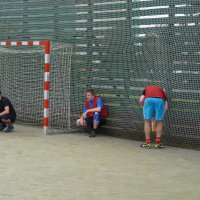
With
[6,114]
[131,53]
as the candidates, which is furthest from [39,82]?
[131,53]

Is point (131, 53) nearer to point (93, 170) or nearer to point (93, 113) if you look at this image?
point (93, 113)

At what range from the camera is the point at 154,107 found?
959cm

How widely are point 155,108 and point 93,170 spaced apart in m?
2.58

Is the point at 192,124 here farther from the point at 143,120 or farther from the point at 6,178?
the point at 6,178

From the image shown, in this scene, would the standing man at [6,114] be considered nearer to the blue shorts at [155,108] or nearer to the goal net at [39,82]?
the goal net at [39,82]

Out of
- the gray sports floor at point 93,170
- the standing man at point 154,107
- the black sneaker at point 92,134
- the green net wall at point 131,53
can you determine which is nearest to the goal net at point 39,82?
the green net wall at point 131,53

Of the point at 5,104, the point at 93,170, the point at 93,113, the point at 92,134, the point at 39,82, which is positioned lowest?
the point at 93,170

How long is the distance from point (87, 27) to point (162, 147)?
3554 mm

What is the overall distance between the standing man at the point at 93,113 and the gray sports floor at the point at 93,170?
464mm

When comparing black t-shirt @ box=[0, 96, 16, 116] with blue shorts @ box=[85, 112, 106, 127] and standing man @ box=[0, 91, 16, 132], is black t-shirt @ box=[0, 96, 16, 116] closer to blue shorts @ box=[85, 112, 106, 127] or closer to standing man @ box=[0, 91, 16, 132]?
standing man @ box=[0, 91, 16, 132]

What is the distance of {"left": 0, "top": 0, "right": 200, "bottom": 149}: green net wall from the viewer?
382 inches

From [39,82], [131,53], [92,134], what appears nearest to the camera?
[131,53]

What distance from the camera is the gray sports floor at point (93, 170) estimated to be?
6059 mm

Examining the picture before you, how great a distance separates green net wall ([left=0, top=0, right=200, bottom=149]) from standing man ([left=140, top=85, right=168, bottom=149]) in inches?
16.9
